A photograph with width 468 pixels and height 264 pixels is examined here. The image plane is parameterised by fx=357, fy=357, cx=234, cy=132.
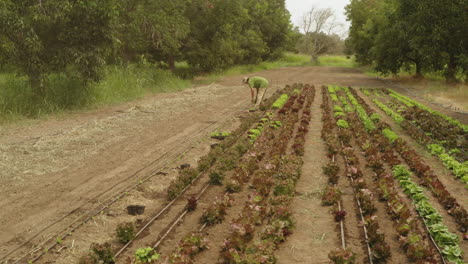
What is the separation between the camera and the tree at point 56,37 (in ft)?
38.4

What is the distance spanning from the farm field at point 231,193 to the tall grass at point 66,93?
1.10m

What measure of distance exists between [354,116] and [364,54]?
3145 centimetres

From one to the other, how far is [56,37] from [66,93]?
211 cm

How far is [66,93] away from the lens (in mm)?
13773

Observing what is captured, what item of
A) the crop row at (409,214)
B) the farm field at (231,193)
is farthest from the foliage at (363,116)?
the crop row at (409,214)

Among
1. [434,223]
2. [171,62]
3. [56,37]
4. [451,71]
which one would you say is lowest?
[434,223]

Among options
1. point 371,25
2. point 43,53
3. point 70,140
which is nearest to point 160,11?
point 43,53

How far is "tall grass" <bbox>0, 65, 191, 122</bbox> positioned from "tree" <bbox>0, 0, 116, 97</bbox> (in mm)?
431

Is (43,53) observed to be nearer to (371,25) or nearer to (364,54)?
(371,25)

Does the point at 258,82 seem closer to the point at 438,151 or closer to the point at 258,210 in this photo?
the point at 438,151

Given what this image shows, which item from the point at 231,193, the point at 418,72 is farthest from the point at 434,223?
the point at 418,72

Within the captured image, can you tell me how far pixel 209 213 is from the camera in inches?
231

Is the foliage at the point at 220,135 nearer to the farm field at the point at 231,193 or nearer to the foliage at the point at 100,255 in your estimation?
the farm field at the point at 231,193

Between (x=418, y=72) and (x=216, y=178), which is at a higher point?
(x=418, y=72)
